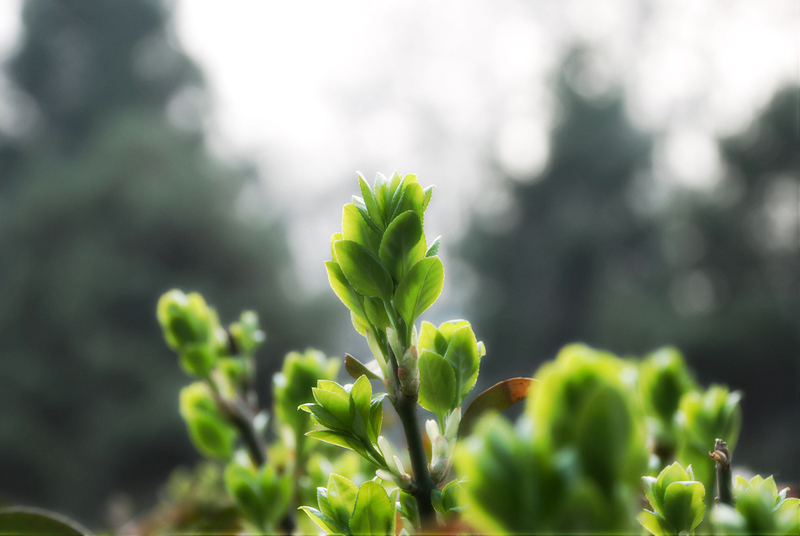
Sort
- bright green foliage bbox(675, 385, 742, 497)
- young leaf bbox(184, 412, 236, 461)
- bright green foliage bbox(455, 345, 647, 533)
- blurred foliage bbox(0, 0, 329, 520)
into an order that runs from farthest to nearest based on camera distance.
Result: blurred foliage bbox(0, 0, 329, 520), young leaf bbox(184, 412, 236, 461), bright green foliage bbox(675, 385, 742, 497), bright green foliage bbox(455, 345, 647, 533)

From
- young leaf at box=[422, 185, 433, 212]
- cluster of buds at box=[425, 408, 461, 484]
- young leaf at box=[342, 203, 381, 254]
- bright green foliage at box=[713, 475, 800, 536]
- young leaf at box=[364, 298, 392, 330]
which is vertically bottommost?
bright green foliage at box=[713, 475, 800, 536]

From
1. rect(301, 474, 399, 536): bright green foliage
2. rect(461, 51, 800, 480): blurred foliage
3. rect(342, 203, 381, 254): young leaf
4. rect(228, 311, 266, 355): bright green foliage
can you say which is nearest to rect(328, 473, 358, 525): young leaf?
rect(301, 474, 399, 536): bright green foliage

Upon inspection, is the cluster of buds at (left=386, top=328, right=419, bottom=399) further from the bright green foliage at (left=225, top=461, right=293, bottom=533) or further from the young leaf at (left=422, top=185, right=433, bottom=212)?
the bright green foliage at (left=225, top=461, right=293, bottom=533)

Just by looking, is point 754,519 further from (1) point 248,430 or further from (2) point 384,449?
(1) point 248,430

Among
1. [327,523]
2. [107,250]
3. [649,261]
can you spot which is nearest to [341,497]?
[327,523]

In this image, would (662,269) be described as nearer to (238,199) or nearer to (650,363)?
(238,199)

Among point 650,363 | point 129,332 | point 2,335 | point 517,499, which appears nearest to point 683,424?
point 650,363

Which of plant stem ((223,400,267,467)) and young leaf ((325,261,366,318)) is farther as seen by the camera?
plant stem ((223,400,267,467))
